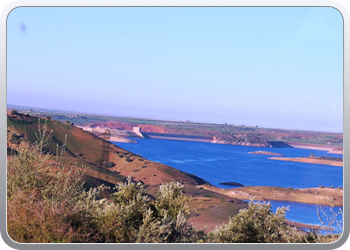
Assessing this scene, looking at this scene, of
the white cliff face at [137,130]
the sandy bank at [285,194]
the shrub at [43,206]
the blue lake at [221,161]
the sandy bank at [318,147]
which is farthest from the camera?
the blue lake at [221,161]

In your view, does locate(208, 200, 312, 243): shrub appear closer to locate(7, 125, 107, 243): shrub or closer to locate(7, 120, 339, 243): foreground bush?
locate(7, 120, 339, 243): foreground bush

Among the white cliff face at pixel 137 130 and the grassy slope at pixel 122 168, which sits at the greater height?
the white cliff face at pixel 137 130

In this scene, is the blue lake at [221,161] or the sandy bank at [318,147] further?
the blue lake at [221,161]

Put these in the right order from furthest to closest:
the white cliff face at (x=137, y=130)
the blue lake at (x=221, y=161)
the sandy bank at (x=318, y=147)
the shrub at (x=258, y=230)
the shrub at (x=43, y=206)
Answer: the blue lake at (x=221, y=161)
the white cliff face at (x=137, y=130)
the sandy bank at (x=318, y=147)
the shrub at (x=258, y=230)
the shrub at (x=43, y=206)

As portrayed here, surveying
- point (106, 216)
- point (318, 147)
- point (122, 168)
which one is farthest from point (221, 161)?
point (106, 216)

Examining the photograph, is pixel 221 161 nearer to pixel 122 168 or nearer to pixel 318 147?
pixel 122 168

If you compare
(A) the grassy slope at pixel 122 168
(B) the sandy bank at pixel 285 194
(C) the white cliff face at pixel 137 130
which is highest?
(C) the white cliff face at pixel 137 130

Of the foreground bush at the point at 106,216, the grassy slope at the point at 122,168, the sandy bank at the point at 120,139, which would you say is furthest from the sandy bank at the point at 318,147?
the sandy bank at the point at 120,139

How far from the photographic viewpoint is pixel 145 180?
9086 mm

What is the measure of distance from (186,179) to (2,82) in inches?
287

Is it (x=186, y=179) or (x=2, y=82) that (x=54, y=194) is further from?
(x=186, y=179)

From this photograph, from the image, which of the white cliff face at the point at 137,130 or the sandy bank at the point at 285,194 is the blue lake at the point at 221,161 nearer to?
the sandy bank at the point at 285,194

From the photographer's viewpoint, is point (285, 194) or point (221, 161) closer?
point (285, 194)
